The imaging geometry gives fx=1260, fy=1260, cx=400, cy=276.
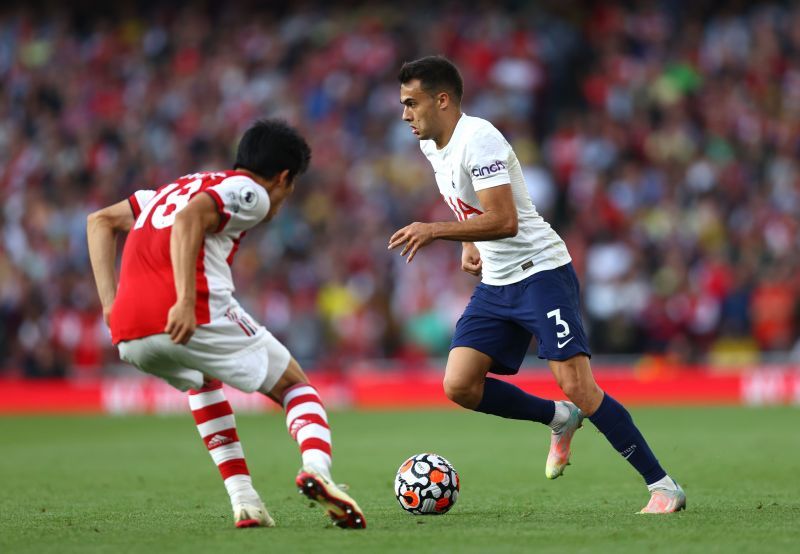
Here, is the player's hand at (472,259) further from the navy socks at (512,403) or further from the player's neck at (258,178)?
the player's neck at (258,178)

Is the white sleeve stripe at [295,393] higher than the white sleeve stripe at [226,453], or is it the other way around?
the white sleeve stripe at [295,393]

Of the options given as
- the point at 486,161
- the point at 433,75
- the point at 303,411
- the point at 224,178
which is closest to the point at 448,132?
the point at 433,75

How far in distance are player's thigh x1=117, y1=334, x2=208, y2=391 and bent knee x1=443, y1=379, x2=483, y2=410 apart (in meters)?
1.63

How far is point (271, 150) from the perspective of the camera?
6.12 meters

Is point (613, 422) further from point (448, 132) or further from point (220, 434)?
point (220, 434)

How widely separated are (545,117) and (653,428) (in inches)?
370

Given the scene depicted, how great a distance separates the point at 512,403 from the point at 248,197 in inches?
89.7

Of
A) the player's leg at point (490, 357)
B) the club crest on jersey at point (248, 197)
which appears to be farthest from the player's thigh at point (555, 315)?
the club crest on jersey at point (248, 197)

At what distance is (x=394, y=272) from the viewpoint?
20156mm

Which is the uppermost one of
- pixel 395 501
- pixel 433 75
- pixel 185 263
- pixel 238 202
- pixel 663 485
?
pixel 433 75

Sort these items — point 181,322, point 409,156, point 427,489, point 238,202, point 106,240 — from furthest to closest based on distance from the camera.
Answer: point 409,156 → point 427,489 → point 106,240 → point 238,202 → point 181,322

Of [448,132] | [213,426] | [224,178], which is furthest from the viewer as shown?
[448,132]

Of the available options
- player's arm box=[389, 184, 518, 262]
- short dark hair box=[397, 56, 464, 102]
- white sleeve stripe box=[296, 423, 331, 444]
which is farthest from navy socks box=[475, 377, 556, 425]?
short dark hair box=[397, 56, 464, 102]

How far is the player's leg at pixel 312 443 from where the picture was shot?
5.70 metres
